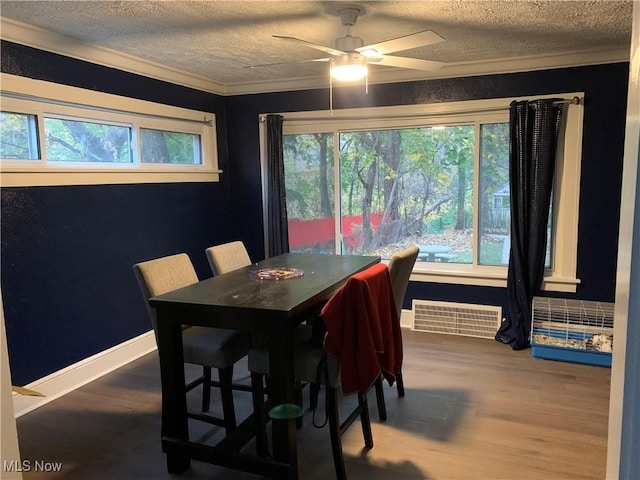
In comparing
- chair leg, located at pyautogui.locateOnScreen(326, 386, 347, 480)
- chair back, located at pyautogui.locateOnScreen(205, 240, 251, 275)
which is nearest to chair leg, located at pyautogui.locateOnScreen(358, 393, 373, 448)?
chair leg, located at pyautogui.locateOnScreen(326, 386, 347, 480)

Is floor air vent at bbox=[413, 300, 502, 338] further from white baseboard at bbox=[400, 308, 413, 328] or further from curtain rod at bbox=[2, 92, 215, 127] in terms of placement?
curtain rod at bbox=[2, 92, 215, 127]

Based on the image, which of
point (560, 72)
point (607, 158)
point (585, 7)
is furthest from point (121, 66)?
point (607, 158)

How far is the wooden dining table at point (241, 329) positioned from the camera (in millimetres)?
2082

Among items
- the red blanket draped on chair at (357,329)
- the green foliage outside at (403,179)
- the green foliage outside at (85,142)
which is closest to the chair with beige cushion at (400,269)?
the red blanket draped on chair at (357,329)

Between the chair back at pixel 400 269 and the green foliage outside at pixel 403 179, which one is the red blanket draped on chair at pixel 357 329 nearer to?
the chair back at pixel 400 269

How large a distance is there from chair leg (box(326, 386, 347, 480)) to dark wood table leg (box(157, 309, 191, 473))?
0.71m

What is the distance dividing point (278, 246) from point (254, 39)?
2.09 metres

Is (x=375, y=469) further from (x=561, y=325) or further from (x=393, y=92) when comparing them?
(x=393, y=92)

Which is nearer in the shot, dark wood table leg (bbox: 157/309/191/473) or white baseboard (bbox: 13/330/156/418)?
dark wood table leg (bbox: 157/309/191/473)

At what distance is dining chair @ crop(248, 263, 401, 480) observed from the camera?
2139 mm

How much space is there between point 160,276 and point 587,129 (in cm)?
332

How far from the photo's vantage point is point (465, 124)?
4211 mm

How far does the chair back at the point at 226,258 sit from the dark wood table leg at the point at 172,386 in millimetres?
889

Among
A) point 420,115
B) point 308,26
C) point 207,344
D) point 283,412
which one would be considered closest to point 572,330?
point 420,115
